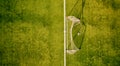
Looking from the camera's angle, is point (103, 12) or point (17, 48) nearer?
point (17, 48)

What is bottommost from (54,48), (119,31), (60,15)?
(54,48)

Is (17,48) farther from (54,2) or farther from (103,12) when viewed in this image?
(103,12)

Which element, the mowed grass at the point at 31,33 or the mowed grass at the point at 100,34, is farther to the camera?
the mowed grass at the point at 100,34

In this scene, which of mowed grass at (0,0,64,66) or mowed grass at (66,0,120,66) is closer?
mowed grass at (0,0,64,66)

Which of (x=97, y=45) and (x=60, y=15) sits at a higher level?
(x=60, y=15)

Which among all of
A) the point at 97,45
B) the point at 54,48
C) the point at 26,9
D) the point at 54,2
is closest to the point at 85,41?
the point at 97,45
